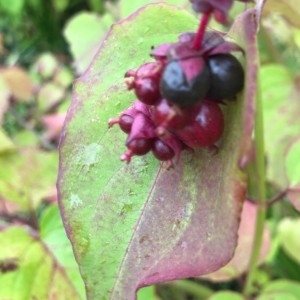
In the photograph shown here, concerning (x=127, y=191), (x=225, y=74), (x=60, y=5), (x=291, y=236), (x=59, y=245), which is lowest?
(x=60, y=5)

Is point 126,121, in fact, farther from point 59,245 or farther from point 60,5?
point 60,5

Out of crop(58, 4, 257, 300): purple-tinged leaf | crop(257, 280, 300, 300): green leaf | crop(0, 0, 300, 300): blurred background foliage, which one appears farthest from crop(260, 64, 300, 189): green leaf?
crop(58, 4, 257, 300): purple-tinged leaf

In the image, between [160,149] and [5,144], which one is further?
[5,144]

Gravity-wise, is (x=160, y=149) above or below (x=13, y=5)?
above

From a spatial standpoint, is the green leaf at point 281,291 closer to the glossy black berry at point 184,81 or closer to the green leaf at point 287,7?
the green leaf at point 287,7

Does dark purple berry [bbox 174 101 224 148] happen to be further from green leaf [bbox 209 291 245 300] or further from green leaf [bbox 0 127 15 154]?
green leaf [bbox 0 127 15 154]

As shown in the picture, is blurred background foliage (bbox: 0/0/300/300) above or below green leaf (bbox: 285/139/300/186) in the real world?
below

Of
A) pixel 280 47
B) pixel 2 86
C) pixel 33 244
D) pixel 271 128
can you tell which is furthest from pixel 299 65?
pixel 33 244

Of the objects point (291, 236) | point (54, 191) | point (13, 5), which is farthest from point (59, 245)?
point (13, 5)
